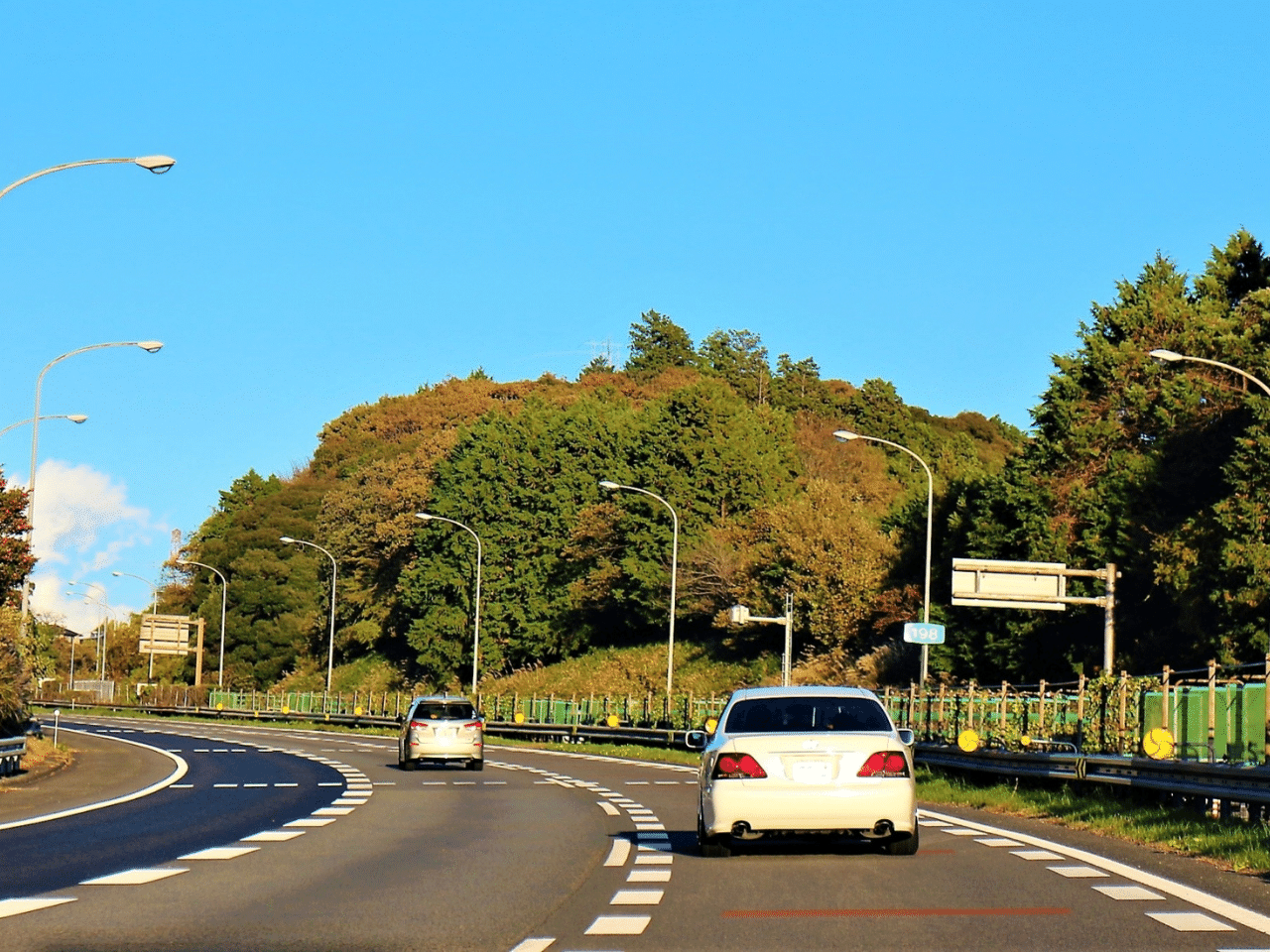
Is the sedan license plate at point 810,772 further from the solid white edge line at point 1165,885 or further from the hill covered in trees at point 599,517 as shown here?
the hill covered in trees at point 599,517

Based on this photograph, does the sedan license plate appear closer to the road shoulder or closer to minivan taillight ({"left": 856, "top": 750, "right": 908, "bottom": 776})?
minivan taillight ({"left": 856, "top": 750, "right": 908, "bottom": 776})

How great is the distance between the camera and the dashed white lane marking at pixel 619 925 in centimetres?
1024

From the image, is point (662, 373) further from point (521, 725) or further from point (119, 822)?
point (119, 822)

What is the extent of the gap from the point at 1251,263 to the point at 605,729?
27.2 metres

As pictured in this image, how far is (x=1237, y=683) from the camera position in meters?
22.9

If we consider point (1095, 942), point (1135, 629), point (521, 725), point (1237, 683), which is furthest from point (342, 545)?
point (1095, 942)

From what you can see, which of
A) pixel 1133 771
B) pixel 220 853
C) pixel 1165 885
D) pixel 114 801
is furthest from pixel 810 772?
pixel 114 801

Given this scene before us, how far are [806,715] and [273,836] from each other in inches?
225

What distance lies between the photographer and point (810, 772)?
14789mm

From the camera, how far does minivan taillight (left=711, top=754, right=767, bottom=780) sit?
586 inches

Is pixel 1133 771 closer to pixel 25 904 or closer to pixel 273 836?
pixel 273 836

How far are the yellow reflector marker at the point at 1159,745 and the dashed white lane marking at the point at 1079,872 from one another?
18.8 feet

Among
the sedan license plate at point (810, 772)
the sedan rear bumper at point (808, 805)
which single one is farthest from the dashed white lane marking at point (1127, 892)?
the sedan license plate at point (810, 772)

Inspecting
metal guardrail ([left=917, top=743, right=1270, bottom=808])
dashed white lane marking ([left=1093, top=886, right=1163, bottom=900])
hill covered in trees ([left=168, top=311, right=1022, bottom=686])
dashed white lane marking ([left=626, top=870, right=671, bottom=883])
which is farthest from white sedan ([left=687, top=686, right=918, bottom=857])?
hill covered in trees ([left=168, top=311, right=1022, bottom=686])
